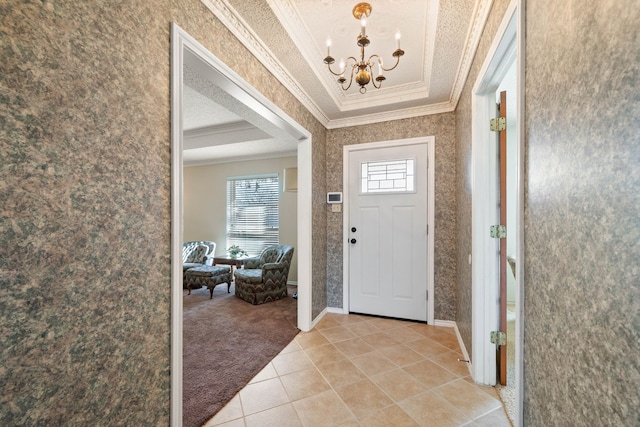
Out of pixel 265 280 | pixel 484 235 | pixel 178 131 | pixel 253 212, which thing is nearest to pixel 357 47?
pixel 178 131

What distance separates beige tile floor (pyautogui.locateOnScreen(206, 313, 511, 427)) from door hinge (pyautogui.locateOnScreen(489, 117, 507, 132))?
1926 mm

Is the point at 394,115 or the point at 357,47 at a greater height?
the point at 357,47

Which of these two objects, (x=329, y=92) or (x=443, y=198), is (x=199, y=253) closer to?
(x=329, y=92)

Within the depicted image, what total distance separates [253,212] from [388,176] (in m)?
3.23

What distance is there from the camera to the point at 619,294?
1.94 feet

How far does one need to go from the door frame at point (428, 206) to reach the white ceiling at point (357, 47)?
1.06 ft

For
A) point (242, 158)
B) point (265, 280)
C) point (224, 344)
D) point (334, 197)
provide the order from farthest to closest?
point (242, 158)
point (265, 280)
point (334, 197)
point (224, 344)

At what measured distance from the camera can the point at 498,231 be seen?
1.88 m

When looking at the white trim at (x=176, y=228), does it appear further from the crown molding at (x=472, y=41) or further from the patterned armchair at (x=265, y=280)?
the patterned armchair at (x=265, y=280)

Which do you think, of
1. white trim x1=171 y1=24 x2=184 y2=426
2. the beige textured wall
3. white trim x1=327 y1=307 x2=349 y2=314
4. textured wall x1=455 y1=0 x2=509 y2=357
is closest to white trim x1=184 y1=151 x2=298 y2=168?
the beige textured wall

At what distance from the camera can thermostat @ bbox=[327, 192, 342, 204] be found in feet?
11.3

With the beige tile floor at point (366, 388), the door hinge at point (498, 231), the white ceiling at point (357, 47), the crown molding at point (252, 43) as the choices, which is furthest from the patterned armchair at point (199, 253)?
the door hinge at point (498, 231)

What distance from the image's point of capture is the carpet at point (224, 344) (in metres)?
1.84

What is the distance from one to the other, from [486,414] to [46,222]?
2486 millimetres
